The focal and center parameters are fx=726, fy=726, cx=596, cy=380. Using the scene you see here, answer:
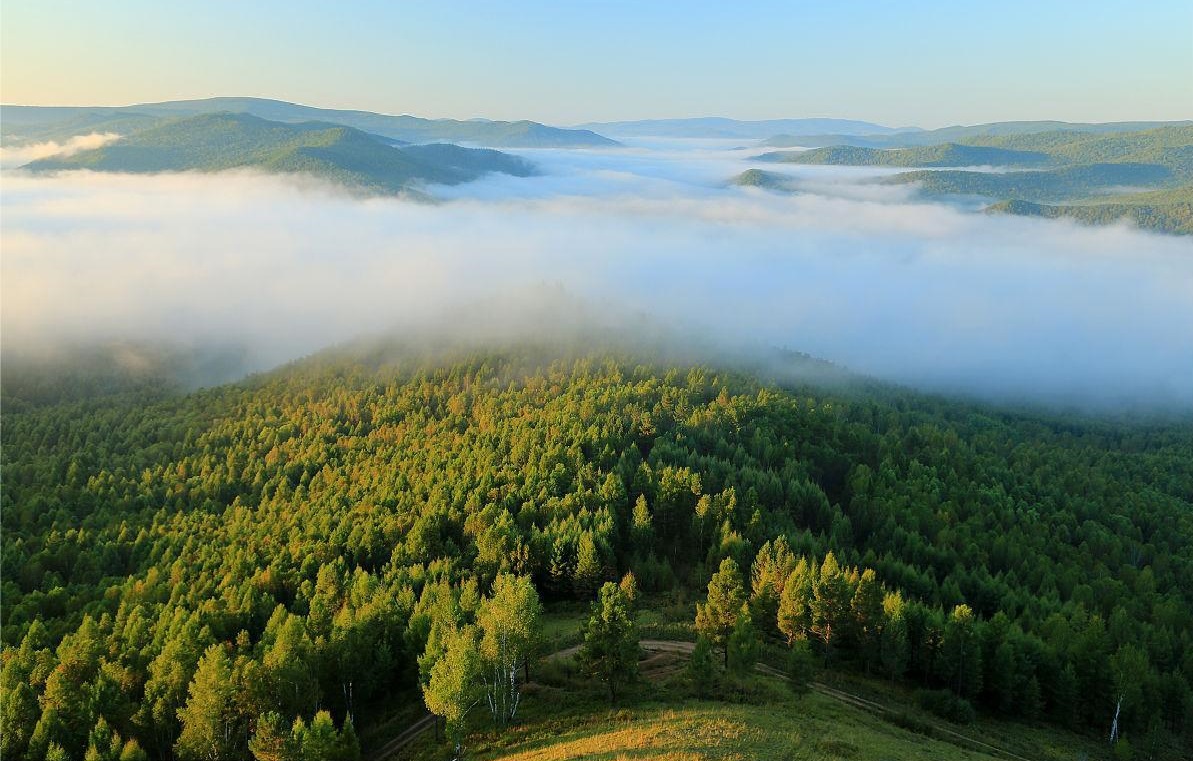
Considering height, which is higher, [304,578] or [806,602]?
[806,602]

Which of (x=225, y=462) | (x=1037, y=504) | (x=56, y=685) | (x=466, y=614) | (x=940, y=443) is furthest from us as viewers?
(x=940, y=443)

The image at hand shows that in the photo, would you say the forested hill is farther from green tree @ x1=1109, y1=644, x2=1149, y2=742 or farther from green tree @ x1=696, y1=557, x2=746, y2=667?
green tree @ x1=696, y1=557, x2=746, y2=667

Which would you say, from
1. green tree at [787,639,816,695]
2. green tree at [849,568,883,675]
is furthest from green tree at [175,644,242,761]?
green tree at [849,568,883,675]

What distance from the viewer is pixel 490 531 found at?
9894cm

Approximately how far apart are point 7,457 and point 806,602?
547 feet

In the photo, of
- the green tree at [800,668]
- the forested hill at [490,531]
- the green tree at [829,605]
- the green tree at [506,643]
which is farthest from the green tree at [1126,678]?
the green tree at [506,643]

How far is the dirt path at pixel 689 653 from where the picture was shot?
62.7 m

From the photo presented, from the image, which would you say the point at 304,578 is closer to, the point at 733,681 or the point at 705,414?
the point at 733,681

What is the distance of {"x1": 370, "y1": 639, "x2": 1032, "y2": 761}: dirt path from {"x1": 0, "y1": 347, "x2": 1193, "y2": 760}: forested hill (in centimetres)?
562

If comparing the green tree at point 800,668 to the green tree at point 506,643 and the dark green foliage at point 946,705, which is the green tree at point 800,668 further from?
the green tree at point 506,643

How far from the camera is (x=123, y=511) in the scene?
125062 mm

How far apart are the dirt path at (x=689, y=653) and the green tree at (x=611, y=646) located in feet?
24.7

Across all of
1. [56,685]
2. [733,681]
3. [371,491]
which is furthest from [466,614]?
[371,491]

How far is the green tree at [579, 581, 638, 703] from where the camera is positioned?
61188 mm
